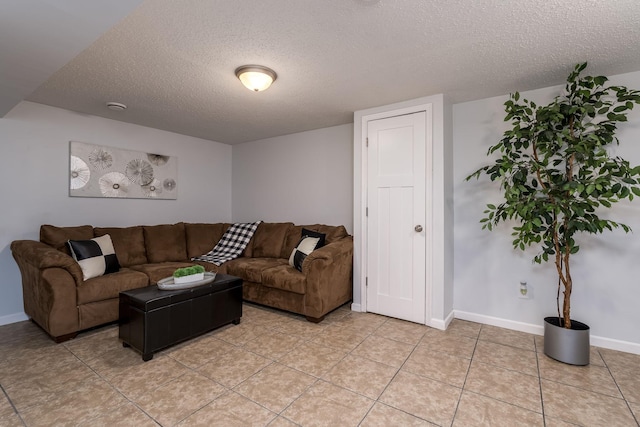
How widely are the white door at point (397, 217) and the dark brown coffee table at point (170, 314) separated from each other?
156 centimetres

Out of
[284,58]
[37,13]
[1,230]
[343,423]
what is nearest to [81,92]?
[1,230]

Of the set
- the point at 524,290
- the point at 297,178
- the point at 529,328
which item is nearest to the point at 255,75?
the point at 297,178

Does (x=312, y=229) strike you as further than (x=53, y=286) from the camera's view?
Yes

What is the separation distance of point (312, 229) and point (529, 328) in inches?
97.3

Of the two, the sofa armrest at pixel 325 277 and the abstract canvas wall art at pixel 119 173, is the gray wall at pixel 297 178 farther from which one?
the abstract canvas wall art at pixel 119 173

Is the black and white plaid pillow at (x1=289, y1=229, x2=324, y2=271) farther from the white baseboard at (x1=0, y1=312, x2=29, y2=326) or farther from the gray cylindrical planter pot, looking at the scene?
the white baseboard at (x1=0, y1=312, x2=29, y2=326)

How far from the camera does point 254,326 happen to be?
2852mm

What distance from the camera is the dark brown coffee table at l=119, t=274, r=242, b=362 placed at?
2182mm

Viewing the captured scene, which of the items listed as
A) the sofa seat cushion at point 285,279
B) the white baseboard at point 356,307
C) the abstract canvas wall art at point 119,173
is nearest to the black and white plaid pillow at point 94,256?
the abstract canvas wall art at point 119,173

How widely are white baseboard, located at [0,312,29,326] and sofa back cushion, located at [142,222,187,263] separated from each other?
1.21 metres

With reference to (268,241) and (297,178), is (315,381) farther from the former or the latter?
(297,178)

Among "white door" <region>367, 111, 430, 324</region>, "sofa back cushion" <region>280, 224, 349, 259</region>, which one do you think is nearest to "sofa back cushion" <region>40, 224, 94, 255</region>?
"sofa back cushion" <region>280, 224, 349, 259</region>

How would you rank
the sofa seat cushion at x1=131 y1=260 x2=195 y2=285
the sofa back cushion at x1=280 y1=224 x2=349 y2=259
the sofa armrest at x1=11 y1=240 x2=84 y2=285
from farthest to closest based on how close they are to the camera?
1. the sofa back cushion at x1=280 y1=224 x2=349 y2=259
2. the sofa seat cushion at x1=131 y1=260 x2=195 y2=285
3. the sofa armrest at x1=11 y1=240 x2=84 y2=285

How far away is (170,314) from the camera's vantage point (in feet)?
7.57
